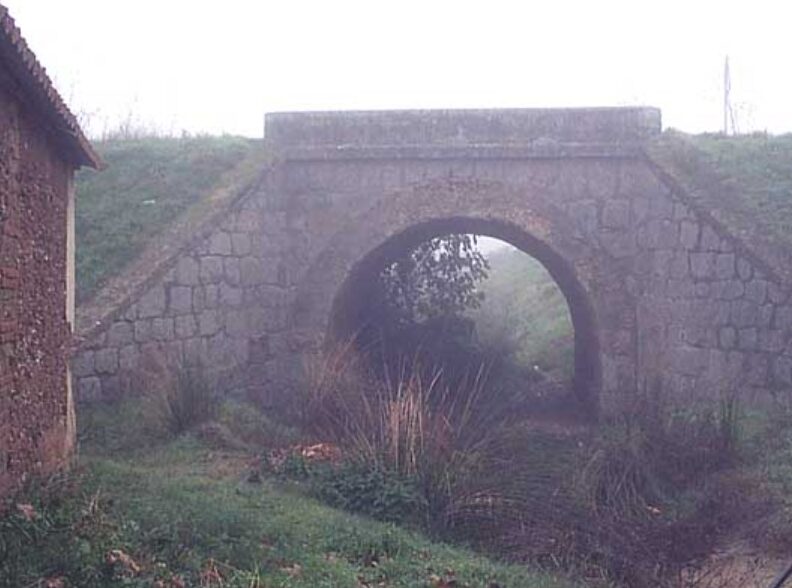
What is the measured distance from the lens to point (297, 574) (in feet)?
23.2

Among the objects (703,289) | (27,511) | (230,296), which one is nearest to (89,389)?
(230,296)

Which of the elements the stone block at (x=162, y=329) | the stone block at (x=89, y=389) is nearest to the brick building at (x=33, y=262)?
the stone block at (x=89, y=389)

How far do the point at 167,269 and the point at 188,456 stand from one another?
3.11m

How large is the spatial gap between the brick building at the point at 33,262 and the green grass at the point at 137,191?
3651 millimetres

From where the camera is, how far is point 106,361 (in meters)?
12.1

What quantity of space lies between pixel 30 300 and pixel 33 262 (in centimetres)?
28

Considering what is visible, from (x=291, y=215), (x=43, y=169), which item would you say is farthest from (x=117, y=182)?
(x=43, y=169)

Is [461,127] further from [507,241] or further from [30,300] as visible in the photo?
[30,300]

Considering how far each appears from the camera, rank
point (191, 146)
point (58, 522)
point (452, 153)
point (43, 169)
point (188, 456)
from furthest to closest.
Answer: point (191, 146) → point (452, 153) → point (188, 456) → point (43, 169) → point (58, 522)

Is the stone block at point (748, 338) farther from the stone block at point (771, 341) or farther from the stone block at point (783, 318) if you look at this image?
the stone block at point (783, 318)

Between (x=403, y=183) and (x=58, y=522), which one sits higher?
(x=403, y=183)

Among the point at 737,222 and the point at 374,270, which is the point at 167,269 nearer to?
the point at 374,270

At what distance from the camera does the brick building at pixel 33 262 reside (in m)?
7.18

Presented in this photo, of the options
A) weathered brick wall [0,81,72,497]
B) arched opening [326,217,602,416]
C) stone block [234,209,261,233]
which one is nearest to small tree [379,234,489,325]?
arched opening [326,217,602,416]
